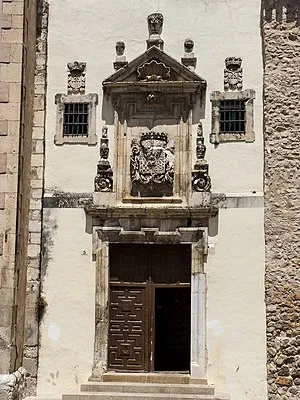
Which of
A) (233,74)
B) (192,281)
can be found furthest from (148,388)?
(233,74)

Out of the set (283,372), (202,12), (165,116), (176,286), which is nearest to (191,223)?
(176,286)

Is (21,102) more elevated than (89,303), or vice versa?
(21,102)

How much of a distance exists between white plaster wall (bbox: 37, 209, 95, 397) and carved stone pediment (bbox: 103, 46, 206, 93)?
7.03 ft

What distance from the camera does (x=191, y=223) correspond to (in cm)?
1155

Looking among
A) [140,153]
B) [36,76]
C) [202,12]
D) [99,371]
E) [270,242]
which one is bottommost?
[99,371]

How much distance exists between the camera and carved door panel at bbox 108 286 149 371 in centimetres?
1150

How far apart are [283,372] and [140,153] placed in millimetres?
3970

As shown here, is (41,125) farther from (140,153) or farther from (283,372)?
(283,372)

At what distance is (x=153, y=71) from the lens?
11930 millimetres

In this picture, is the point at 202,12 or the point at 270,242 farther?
the point at 202,12

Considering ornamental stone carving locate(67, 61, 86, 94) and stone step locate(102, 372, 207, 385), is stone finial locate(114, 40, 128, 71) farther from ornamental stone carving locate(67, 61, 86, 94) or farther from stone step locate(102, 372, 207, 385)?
stone step locate(102, 372, 207, 385)

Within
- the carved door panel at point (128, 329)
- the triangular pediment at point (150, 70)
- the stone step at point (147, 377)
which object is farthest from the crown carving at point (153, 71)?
the stone step at point (147, 377)

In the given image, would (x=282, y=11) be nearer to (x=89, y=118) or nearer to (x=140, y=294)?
(x=89, y=118)

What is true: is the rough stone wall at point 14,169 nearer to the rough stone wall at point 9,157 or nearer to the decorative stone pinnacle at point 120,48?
the rough stone wall at point 9,157
